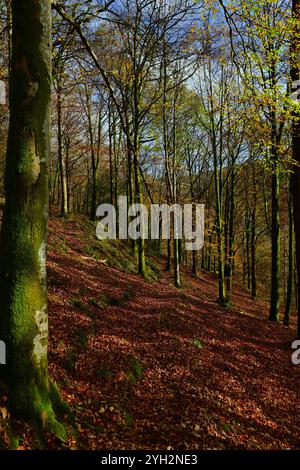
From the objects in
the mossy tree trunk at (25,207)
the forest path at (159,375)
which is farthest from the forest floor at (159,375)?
the mossy tree trunk at (25,207)

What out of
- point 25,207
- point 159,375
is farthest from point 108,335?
point 25,207

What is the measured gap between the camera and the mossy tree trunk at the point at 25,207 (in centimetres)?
382

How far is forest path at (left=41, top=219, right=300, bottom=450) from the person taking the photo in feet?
17.2

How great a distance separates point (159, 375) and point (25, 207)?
5.03 m

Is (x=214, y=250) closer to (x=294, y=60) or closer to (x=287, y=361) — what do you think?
(x=287, y=361)

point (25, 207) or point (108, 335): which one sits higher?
point (25, 207)

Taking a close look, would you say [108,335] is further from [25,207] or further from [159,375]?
[25,207]

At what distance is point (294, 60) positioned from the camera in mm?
10359

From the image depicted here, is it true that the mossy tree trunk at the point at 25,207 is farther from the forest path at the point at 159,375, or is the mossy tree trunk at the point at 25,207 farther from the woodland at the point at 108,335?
the forest path at the point at 159,375

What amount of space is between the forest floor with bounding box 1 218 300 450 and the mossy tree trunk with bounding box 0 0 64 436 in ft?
2.31

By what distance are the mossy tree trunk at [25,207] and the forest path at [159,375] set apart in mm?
1399

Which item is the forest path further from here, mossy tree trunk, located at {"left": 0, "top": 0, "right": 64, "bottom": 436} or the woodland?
mossy tree trunk, located at {"left": 0, "top": 0, "right": 64, "bottom": 436}

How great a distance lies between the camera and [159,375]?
714cm

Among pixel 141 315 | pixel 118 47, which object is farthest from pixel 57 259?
pixel 118 47
